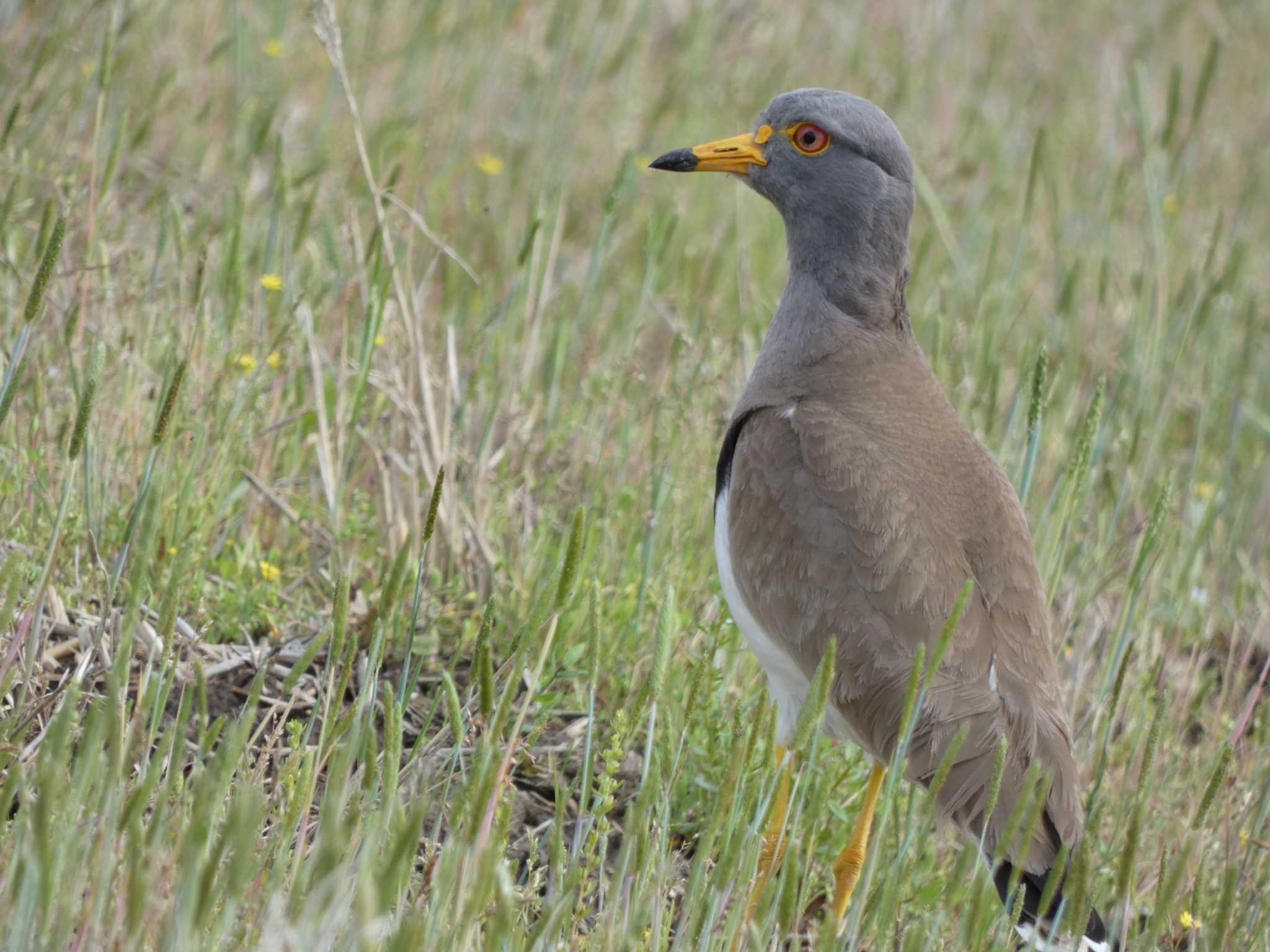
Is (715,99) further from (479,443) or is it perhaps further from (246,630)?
(246,630)

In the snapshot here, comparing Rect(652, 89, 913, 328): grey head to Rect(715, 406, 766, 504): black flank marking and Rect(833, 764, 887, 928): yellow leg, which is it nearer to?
Rect(715, 406, 766, 504): black flank marking

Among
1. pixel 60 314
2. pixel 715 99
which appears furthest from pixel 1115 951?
pixel 715 99

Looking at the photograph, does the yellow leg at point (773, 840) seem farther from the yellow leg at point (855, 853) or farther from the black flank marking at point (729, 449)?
the black flank marking at point (729, 449)

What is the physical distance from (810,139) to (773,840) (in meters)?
1.86

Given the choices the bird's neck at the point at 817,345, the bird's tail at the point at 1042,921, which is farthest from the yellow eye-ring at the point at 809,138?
the bird's tail at the point at 1042,921

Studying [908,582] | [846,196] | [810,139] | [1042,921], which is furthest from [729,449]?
[1042,921]

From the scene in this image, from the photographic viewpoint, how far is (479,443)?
4426 millimetres

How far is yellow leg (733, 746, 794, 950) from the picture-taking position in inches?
103

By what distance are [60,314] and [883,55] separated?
5421 millimetres

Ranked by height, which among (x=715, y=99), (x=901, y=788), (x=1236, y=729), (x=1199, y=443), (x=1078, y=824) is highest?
(x=715, y=99)

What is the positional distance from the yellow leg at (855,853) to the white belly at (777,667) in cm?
14

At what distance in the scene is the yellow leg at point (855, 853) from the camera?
3492 mm

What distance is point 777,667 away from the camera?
137 inches

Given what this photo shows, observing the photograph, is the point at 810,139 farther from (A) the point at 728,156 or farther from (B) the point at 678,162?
(B) the point at 678,162
